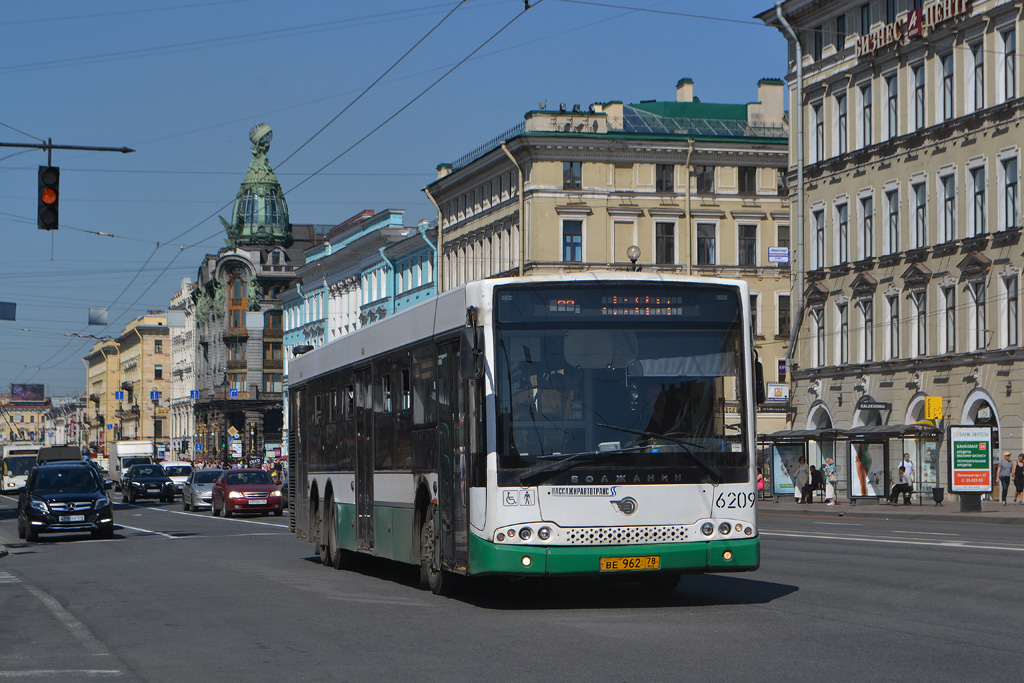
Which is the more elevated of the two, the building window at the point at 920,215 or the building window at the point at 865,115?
the building window at the point at 865,115

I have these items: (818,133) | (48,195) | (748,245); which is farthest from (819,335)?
(48,195)

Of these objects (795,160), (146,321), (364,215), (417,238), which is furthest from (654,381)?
(146,321)

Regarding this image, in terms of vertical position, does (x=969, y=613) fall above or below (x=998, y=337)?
below

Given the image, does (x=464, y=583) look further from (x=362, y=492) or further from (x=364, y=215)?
(x=364, y=215)

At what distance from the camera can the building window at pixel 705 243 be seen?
253ft

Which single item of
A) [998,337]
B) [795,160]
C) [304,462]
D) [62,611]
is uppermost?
[795,160]

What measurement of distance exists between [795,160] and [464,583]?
46900mm

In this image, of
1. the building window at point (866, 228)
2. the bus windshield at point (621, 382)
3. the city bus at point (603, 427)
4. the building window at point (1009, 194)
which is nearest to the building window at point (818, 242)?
the building window at point (866, 228)

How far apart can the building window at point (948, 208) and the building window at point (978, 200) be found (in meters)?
0.99

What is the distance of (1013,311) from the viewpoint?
47.4 metres

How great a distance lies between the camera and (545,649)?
37.3 feet

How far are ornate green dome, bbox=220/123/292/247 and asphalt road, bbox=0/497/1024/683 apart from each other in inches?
4251

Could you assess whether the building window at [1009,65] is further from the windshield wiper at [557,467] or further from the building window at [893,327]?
the windshield wiper at [557,467]

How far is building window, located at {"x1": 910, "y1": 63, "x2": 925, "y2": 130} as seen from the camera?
5228 cm
